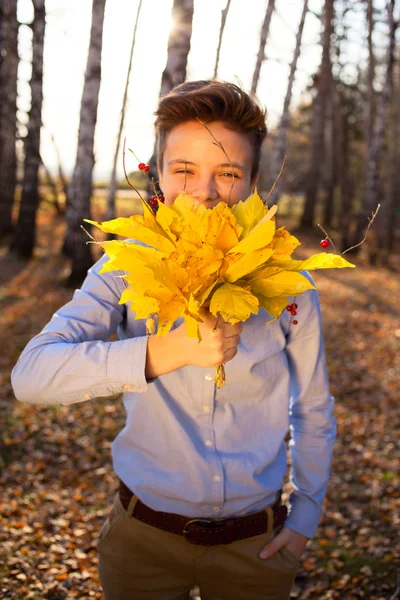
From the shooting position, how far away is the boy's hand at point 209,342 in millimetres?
1688

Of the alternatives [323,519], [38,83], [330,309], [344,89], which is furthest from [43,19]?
[344,89]

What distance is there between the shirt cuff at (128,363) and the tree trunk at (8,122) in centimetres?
1307

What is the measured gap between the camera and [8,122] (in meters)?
15.2

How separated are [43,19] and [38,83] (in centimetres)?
137

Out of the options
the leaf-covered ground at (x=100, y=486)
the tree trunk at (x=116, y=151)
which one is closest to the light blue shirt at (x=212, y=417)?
the leaf-covered ground at (x=100, y=486)

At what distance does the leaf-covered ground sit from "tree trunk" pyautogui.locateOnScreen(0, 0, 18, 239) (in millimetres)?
7128

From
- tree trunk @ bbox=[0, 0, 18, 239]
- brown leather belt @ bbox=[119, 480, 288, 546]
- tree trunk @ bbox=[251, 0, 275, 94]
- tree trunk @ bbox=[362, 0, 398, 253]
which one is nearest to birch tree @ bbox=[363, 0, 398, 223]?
tree trunk @ bbox=[362, 0, 398, 253]

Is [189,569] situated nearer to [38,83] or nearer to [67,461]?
[67,461]

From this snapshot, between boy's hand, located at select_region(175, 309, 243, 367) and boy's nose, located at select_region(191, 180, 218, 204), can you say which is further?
boy's nose, located at select_region(191, 180, 218, 204)

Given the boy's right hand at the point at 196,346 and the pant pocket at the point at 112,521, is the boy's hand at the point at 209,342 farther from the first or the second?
the pant pocket at the point at 112,521

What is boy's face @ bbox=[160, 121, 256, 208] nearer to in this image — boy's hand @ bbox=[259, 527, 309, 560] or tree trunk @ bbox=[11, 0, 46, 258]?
boy's hand @ bbox=[259, 527, 309, 560]

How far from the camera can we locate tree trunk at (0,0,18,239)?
13334 millimetres

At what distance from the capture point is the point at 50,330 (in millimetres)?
1886

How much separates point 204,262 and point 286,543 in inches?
51.8
